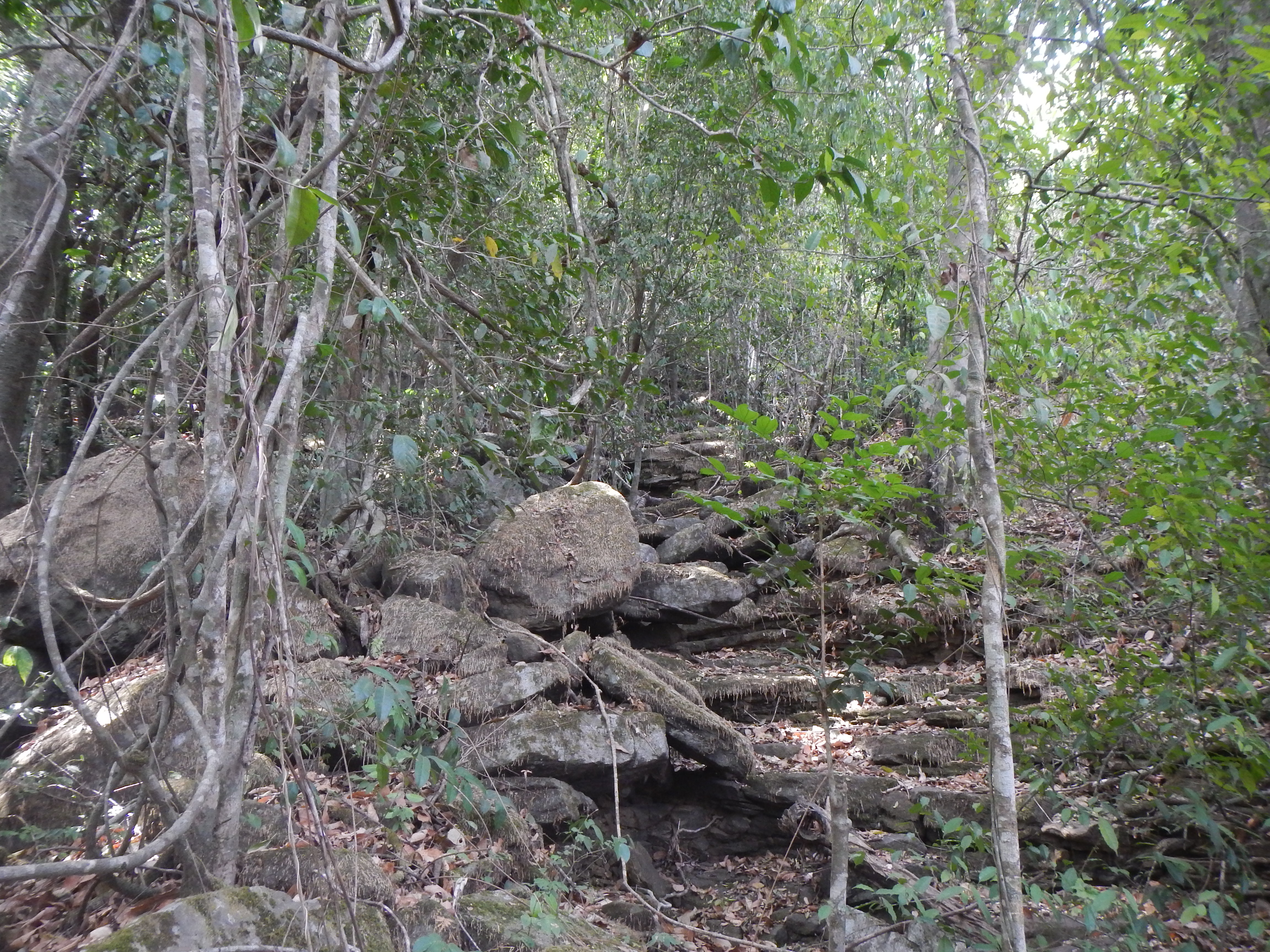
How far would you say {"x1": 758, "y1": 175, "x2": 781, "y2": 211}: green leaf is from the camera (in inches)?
105

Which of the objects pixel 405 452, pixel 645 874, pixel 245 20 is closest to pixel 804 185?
pixel 245 20

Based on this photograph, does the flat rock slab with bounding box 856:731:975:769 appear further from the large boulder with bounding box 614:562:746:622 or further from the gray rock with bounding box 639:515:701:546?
the gray rock with bounding box 639:515:701:546

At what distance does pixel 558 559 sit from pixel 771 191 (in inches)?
228

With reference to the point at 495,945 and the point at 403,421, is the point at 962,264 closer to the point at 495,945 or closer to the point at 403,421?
the point at 495,945

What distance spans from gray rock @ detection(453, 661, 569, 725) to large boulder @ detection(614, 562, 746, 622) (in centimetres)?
275

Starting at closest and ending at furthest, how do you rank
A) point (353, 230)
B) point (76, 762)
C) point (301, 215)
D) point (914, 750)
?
1. point (301, 215)
2. point (353, 230)
3. point (76, 762)
4. point (914, 750)

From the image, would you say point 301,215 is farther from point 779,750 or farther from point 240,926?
point 779,750

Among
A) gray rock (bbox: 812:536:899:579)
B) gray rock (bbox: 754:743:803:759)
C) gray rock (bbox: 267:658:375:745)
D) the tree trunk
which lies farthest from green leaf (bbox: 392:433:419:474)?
gray rock (bbox: 812:536:899:579)

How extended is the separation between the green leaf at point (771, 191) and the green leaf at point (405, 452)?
63.6 inches

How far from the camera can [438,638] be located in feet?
21.3

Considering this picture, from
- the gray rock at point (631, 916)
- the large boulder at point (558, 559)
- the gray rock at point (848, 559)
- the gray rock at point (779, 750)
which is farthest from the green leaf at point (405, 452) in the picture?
the gray rock at point (848, 559)

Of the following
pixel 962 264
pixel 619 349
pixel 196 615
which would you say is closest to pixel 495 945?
pixel 196 615

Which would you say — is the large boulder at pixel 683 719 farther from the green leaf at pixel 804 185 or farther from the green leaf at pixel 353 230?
the green leaf at pixel 804 185

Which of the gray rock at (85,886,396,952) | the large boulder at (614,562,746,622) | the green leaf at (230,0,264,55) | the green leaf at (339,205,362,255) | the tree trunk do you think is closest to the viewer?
the green leaf at (230,0,264,55)
